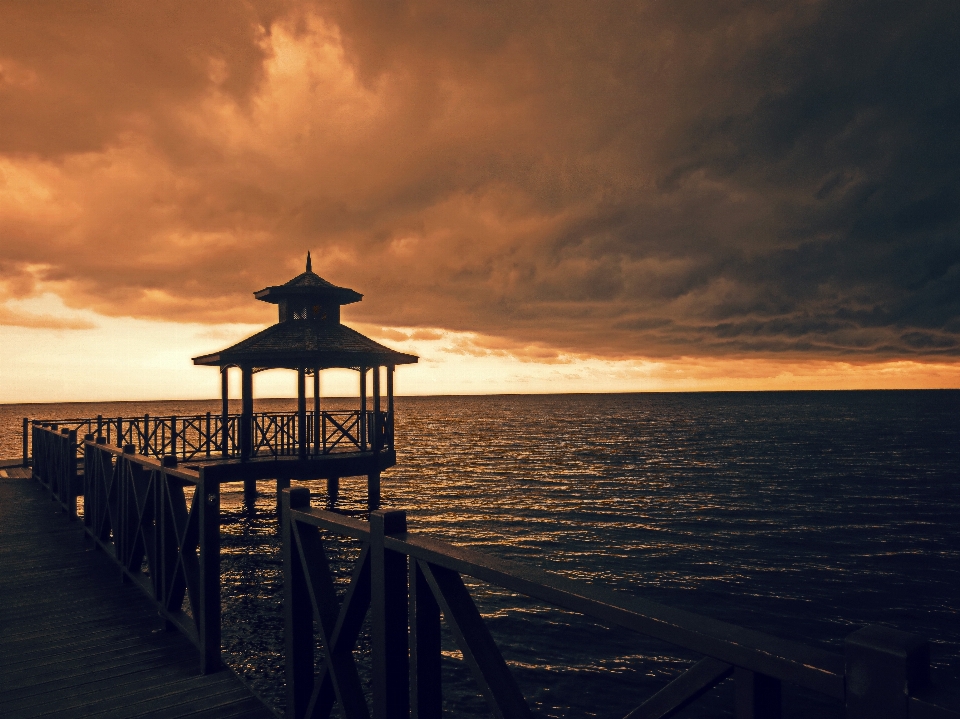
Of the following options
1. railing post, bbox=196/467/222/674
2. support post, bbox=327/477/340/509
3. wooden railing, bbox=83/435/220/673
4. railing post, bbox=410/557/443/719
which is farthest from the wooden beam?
railing post, bbox=410/557/443/719

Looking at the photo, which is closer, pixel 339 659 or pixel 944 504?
pixel 339 659

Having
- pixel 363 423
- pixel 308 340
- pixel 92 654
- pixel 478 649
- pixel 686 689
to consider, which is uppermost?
pixel 308 340

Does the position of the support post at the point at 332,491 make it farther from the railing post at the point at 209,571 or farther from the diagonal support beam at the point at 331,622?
the diagonal support beam at the point at 331,622

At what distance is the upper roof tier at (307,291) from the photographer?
19134 millimetres

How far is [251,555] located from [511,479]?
18.9 m

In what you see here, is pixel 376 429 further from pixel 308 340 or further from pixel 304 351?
pixel 308 340

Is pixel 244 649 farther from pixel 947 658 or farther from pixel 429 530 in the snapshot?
pixel 947 658

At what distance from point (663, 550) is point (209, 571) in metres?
16.8

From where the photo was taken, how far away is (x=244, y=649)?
10.6m

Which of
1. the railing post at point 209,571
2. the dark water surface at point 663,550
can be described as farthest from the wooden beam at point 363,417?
the railing post at point 209,571

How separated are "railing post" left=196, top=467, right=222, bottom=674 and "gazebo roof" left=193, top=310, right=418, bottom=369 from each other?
1314 cm

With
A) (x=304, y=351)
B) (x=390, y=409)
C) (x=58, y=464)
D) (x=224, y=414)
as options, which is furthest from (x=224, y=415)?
(x=58, y=464)

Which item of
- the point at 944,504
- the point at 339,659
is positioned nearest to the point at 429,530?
the point at 339,659

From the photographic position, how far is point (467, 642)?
2131 millimetres
